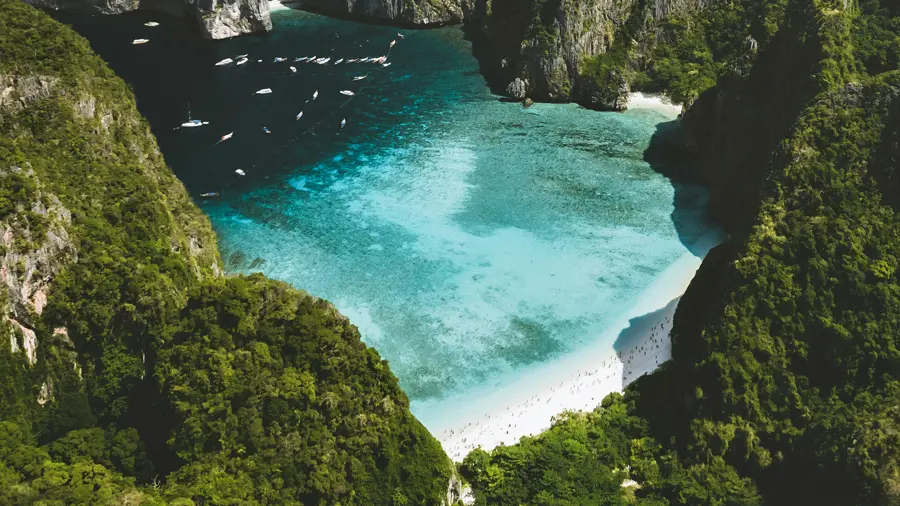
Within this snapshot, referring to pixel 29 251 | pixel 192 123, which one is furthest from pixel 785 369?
pixel 192 123

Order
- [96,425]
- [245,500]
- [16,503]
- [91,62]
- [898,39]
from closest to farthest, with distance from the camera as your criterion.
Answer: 1. [16,503]
2. [245,500]
3. [96,425]
4. [91,62]
5. [898,39]

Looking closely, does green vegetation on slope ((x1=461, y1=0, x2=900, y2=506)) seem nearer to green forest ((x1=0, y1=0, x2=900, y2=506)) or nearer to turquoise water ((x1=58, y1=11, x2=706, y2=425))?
green forest ((x1=0, y1=0, x2=900, y2=506))

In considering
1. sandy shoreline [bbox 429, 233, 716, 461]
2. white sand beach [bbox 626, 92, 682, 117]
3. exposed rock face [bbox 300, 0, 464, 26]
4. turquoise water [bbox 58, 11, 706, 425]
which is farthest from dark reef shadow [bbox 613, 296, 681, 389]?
exposed rock face [bbox 300, 0, 464, 26]

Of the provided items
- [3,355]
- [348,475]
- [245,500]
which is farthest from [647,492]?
[3,355]

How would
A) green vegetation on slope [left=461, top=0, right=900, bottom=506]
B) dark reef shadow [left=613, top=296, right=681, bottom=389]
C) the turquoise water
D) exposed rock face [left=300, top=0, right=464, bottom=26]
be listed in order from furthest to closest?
1. exposed rock face [left=300, top=0, right=464, bottom=26]
2. the turquoise water
3. dark reef shadow [left=613, top=296, right=681, bottom=389]
4. green vegetation on slope [left=461, top=0, right=900, bottom=506]

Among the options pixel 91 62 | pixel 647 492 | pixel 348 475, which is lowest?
pixel 647 492

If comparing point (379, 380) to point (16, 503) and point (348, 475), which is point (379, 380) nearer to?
point (348, 475)

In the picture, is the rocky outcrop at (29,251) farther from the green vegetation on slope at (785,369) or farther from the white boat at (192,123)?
the white boat at (192,123)
